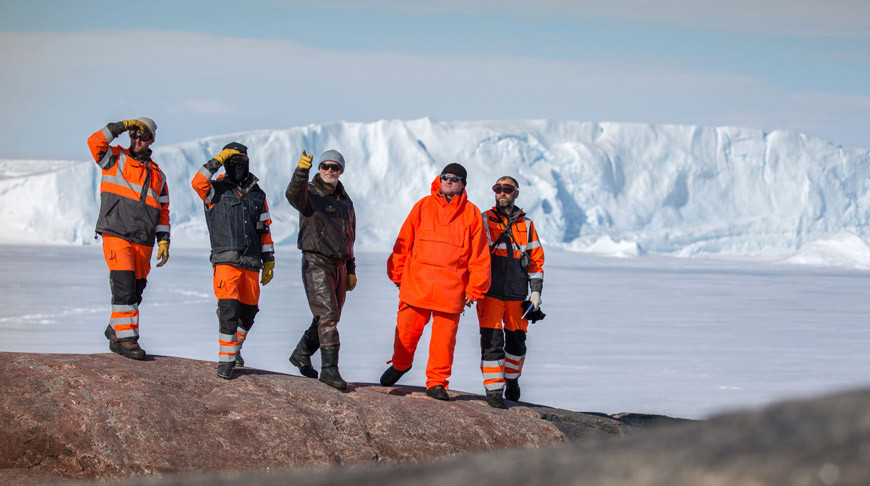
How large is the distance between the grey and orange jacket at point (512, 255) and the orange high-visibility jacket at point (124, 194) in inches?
85.3

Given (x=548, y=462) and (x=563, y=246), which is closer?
(x=548, y=462)

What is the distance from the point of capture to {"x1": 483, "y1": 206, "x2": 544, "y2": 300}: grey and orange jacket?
559 cm

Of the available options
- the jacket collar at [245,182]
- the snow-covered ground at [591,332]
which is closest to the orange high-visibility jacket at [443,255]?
the jacket collar at [245,182]

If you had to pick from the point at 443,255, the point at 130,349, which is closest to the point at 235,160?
the point at 130,349

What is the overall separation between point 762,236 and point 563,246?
9.27 metres

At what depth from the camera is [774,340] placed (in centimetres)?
1404

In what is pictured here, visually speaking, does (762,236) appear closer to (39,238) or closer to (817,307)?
(817,307)

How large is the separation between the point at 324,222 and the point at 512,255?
135 centimetres

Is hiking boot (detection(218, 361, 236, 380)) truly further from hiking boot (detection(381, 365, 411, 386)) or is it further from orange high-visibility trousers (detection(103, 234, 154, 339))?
hiking boot (detection(381, 365, 411, 386))

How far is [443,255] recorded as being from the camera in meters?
5.18

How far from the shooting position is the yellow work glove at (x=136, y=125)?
16.2 feet

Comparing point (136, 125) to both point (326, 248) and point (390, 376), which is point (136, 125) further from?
point (390, 376)

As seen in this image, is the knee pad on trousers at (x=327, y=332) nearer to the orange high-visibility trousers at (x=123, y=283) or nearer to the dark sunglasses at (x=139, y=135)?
the orange high-visibility trousers at (x=123, y=283)

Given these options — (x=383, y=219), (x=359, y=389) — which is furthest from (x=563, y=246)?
(x=359, y=389)
